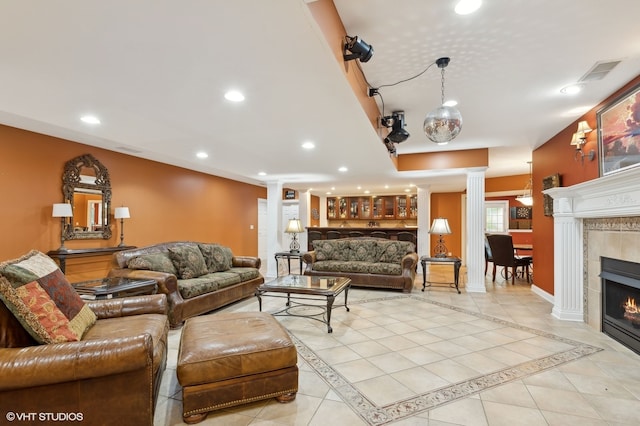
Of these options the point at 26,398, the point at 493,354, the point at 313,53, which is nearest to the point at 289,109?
the point at 313,53

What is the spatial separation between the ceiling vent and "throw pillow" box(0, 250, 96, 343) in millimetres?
4091

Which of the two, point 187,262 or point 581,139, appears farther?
point 187,262

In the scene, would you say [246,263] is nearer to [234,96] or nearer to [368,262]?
[368,262]

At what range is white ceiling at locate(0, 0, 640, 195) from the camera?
5.23ft

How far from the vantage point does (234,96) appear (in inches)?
99.0

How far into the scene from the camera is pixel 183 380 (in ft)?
5.88

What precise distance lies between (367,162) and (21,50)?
13.5ft

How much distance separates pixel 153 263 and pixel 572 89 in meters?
4.84

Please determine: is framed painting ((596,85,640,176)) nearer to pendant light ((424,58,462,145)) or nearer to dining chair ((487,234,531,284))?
pendant light ((424,58,462,145))

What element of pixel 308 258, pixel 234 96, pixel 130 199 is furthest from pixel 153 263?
pixel 308 258

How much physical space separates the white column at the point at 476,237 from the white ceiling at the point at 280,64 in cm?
162

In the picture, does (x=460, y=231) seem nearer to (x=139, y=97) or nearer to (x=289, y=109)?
(x=289, y=109)

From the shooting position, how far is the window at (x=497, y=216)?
920 cm

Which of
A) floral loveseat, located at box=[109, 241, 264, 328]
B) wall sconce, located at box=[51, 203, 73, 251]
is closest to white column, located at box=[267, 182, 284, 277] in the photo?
floral loveseat, located at box=[109, 241, 264, 328]
